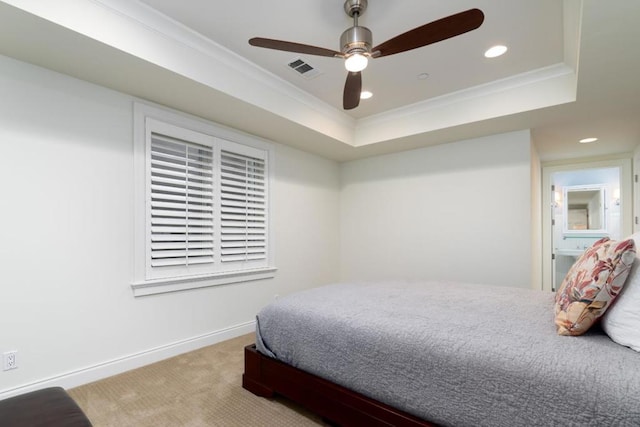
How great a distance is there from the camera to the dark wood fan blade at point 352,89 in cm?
226

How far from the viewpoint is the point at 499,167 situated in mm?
3717

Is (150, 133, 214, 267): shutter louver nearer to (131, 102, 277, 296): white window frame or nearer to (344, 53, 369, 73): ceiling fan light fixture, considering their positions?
(131, 102, 277, 296): white window frame

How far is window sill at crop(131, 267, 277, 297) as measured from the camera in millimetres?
2760

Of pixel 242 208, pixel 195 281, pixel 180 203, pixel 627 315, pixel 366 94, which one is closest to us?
pixel 627 315

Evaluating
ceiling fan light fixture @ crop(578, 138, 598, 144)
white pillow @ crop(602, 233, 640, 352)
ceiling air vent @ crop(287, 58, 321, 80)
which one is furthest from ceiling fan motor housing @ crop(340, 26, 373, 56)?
ceiling fan light fixture @ crop(578, 138, 598, 144)

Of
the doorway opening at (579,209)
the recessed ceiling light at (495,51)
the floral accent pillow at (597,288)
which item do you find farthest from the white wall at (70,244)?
the doorway opening at (579,209)

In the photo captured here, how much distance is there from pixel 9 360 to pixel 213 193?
194 centimetres

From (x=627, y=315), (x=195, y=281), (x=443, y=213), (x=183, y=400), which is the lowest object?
(x=183, y=400)

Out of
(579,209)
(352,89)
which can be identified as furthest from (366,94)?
(579,209)

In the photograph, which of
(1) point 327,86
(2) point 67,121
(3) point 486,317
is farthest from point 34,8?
(3) point 486,317

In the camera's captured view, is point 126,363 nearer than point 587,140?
Yes

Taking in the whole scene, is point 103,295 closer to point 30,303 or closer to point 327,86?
point 30,303

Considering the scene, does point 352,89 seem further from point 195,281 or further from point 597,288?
point 195,281

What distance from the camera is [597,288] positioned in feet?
4.50
